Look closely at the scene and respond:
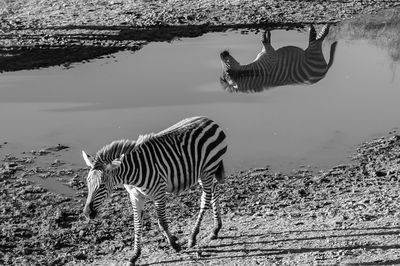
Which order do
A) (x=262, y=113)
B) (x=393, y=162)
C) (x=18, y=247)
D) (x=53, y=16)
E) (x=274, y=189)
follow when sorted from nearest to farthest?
(x=18, y=247) < (x=274, y=189) < (x=393, y=162) < (x=262, y=113) < (x=53, y=16)

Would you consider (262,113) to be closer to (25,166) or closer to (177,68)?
(177,68)

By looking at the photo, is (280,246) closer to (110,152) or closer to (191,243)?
(191,243)

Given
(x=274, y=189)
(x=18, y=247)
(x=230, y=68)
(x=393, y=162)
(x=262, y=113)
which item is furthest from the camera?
(x=230, y=68)

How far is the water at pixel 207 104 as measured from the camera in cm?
1320

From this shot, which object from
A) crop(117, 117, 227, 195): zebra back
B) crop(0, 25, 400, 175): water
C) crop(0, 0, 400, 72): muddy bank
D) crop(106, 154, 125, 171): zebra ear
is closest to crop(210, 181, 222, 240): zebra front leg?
crop(117, 117, 227, 195): zebra back

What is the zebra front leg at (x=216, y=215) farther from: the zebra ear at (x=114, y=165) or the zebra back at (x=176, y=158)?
the zebra ear at (x=114, y=165)

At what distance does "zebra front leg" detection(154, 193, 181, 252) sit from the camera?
876cm

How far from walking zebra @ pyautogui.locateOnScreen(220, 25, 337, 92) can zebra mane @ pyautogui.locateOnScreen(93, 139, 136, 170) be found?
7.76m

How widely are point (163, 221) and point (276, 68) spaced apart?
9.32 m

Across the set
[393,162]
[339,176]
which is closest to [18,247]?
[339,176]

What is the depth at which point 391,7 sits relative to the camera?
21.4 metres

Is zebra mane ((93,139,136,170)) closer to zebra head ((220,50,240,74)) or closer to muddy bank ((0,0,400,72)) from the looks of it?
zebra head ((220,50,240,74))

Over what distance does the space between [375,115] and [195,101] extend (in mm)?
3828

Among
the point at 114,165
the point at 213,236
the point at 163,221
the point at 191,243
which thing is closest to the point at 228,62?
the point at 213,236
